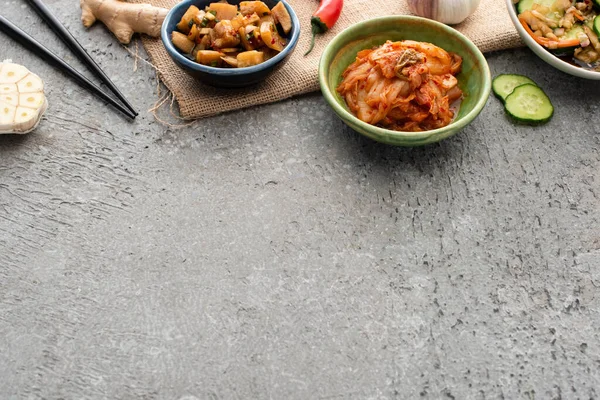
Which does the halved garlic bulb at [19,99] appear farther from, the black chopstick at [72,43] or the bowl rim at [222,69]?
the bowl rim at [222,69]

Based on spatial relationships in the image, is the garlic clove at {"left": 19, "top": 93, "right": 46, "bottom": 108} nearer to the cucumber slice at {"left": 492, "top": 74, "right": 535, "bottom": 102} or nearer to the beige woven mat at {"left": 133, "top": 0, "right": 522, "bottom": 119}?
the beige woven mat at {"left": 133, "top": 0, "right": 522, "bottom": 119}

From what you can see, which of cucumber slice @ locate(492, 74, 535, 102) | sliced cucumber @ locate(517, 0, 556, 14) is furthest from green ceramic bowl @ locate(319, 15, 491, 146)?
sliced cucumber @ locate(517, 0, 556, 14)

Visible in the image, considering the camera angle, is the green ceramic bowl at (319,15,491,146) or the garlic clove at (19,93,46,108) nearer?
the green ceramic bowl at (319,15,491,146)

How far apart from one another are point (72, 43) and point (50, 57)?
0.14m

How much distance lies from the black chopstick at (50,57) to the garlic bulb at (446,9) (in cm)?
166

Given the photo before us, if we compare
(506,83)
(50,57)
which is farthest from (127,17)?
(506,83)

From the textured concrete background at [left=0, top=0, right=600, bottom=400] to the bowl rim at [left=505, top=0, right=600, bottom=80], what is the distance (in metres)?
0.21

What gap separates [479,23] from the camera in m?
3.62

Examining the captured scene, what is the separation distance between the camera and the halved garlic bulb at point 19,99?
9.92ft

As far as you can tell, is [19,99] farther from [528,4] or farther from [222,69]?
[528,4]

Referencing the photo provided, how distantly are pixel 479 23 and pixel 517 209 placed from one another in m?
1.23

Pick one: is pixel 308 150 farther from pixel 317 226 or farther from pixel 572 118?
pixel 572 118

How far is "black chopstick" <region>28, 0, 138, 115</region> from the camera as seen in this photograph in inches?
130

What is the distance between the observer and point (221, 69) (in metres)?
3.06
